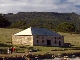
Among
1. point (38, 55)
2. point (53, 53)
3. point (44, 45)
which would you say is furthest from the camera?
point (44, 45)

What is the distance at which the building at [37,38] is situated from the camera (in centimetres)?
6579

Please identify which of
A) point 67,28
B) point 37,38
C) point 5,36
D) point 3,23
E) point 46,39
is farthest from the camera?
point 3,23

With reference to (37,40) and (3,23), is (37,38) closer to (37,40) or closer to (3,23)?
(37,40)

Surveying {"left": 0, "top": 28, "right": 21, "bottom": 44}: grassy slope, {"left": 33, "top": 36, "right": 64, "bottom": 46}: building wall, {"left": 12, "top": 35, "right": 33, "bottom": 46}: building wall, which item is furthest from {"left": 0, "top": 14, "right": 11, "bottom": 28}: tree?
{"left": 33, "top": 36, "right": 64, "bottom": 46}: building wall

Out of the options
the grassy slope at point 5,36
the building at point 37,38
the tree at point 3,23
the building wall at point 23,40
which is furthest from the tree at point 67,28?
the building wall at point 23,40

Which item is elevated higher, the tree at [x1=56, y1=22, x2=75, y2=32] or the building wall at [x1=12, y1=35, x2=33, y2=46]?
the building wall at [x1=12, y1=35, x2=33, y2=46]

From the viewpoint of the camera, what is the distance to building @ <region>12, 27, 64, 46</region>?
216 feet

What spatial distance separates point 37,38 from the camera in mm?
65875

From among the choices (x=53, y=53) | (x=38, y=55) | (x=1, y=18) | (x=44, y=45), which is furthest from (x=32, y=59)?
(x=1, y=18)

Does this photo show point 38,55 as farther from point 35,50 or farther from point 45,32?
point 45,32

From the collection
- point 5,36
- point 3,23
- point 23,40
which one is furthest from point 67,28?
point 23,40

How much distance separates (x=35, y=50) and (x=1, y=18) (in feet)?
205

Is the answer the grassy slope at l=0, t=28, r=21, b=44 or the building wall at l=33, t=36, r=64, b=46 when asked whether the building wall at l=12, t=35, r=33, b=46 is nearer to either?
the building wall at l=33, t=36, r=64, b=46

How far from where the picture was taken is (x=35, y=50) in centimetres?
5588
